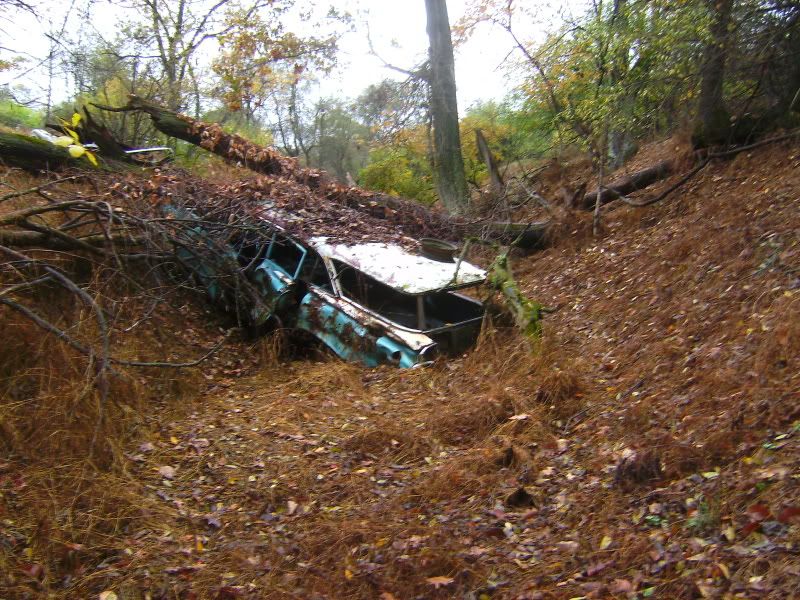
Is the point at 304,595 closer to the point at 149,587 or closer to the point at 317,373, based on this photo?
the point at 149,587

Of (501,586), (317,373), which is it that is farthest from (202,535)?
(317,373)

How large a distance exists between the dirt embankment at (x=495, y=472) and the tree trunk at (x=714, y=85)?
270 cm

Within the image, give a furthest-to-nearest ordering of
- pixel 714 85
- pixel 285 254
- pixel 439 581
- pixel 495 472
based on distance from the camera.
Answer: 1. pixel 714 85
2. pixel 285 254
3. pixel 495 472
4. pixel 439 581

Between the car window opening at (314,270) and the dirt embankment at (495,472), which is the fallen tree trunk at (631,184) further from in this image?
the car window opening at (314,270)

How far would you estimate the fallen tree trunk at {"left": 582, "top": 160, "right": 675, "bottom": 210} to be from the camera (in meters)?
10.8

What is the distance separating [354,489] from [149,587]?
5.04ft

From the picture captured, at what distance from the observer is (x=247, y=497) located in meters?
4.79

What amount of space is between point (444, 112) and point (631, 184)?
5.85 metres

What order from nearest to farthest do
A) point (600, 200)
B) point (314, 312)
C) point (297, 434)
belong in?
Answer: point (297, 434)
point (314, 312)
point (600, 200)

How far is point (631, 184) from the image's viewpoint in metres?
11.2

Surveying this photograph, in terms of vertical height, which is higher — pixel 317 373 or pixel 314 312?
pixel 314 312

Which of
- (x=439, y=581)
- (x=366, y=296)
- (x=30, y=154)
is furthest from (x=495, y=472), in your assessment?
(x=30, y=154)

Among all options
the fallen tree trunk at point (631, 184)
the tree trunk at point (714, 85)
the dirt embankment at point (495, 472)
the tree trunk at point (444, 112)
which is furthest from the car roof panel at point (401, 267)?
the tree trunk at point (444, 112)

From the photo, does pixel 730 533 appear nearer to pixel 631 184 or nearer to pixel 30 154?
pixel 631 184
